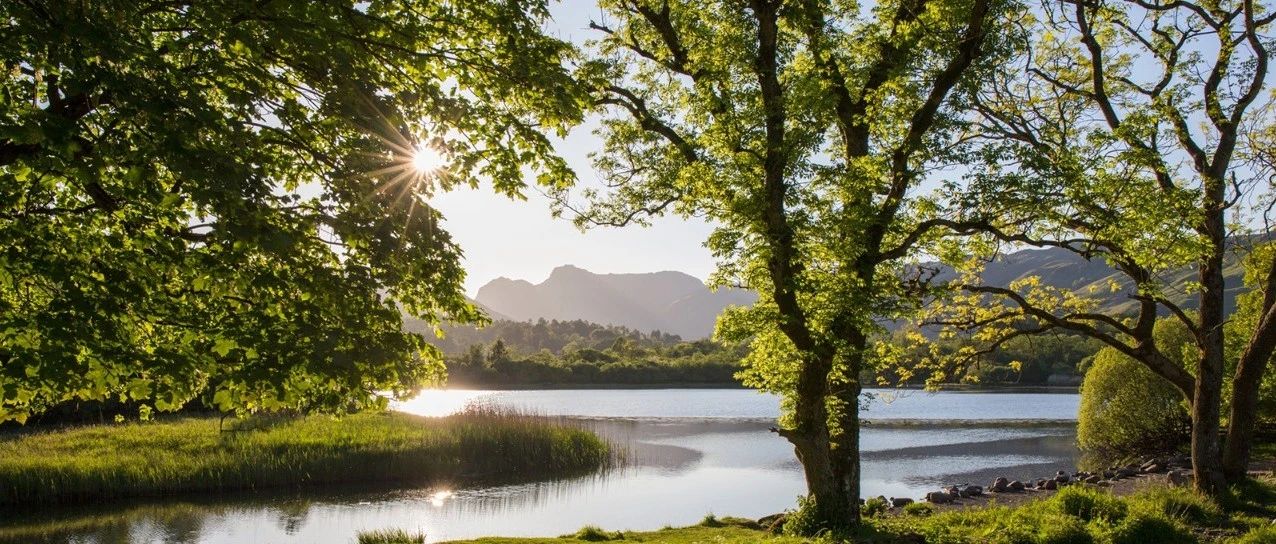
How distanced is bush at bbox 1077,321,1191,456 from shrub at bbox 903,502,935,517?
37.5 feet

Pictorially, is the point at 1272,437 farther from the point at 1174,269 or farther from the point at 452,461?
the point at 452,461

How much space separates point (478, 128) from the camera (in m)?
7.82

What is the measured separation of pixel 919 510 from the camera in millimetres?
14180

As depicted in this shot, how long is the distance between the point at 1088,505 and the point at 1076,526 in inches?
58.0

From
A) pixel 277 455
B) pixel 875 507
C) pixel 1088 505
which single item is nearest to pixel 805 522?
pixel 875 507

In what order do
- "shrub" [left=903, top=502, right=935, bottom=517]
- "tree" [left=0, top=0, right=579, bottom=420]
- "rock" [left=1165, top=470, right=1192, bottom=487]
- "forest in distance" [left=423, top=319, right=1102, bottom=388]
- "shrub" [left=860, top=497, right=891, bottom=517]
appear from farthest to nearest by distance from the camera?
"forest in distance" [left=423, top=319, right=1102, bottom=388] < "rock" [left=1165, top=470, right=1192, bottom=487] < "shrub" [left=903, top=502, right=935, bottom=517] < "shrub" [left=860, top=497, right=891, bottom=517] < "tree" [left=0, top=0, right=579, bottom=420]

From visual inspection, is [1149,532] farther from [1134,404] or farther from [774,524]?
[1134,404]

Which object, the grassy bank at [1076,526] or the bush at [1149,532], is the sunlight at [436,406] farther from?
the bush at [1149,532]

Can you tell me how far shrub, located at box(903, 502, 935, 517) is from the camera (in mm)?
13914

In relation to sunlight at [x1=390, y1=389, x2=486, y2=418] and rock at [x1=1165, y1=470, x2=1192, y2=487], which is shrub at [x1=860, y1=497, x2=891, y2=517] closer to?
rock at [x1=1165, y1=470, x2=1192, y2=487]

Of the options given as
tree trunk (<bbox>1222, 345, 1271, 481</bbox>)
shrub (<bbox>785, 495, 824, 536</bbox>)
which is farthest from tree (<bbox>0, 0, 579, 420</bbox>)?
tree trunk (<bbox>1222, 345, 1271, 481</bbox>)

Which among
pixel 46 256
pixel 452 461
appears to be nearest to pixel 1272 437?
pixel 452 461

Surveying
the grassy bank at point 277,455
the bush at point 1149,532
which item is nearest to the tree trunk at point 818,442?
the bush at point 1149,532

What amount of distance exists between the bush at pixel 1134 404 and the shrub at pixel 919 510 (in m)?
11.4
